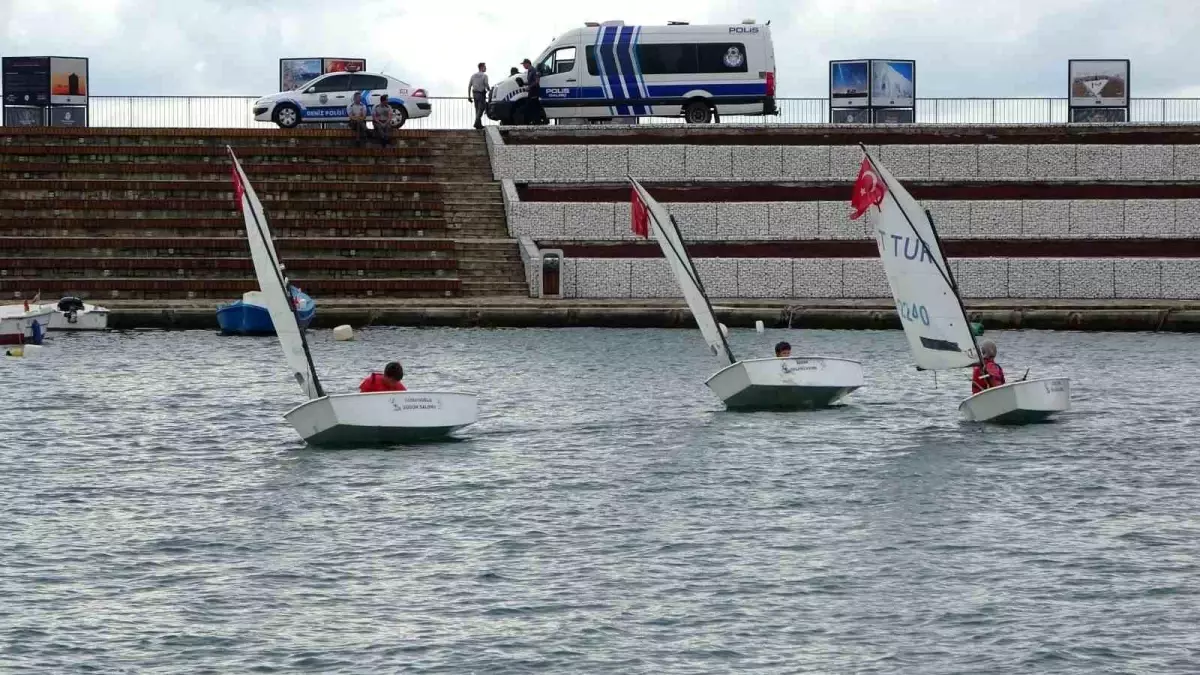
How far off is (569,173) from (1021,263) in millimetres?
15640

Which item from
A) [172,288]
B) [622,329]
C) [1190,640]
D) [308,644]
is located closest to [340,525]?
[308,644]

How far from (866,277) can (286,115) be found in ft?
73.3

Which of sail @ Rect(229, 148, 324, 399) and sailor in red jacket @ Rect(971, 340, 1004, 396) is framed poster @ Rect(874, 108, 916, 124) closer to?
sailor in red jacket @ Rect(971, 340, 1004, 396)

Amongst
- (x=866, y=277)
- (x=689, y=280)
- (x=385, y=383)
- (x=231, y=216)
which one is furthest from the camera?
(x=231, y=216)

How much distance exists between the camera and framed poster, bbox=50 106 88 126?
7525 centimetres

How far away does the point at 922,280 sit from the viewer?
4072cm

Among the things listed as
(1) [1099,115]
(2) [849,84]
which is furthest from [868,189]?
(1) [1099,115]

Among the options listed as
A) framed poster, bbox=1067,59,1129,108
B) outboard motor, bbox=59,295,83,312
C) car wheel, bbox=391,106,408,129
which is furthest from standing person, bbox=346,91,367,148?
framed poster, bbox=1067,59,1129,108

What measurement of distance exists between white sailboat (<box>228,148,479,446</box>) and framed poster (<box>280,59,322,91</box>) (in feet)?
144

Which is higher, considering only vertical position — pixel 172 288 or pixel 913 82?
pixel 913 82

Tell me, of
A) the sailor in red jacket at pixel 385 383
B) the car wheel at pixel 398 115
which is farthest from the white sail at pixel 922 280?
the car wheel at pixel 398 115

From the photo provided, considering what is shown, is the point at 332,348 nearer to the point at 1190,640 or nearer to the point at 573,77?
the point at 573,77

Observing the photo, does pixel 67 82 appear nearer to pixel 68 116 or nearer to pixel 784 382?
pixel 68 116

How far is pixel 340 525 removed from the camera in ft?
101
